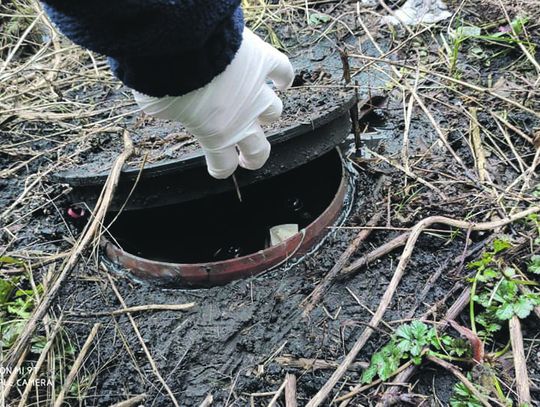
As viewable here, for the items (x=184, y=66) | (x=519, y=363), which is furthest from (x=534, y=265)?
(x=184, y=66)

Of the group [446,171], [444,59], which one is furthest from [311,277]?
[444,59]

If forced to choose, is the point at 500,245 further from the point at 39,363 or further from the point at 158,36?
the point at 39,363

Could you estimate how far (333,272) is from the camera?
1503 millimetres

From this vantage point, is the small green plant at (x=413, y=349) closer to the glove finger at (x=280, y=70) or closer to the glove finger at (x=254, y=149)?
the glove finger at (x=254, y=149)

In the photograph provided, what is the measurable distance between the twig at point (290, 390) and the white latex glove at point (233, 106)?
20.7 inches

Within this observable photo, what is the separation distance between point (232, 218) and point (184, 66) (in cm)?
102

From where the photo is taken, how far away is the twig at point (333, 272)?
57.4 inches

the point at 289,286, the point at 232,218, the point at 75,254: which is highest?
the point at 75,254

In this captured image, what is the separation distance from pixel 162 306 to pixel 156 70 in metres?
0.74

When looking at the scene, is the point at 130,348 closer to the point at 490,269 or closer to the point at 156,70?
the point at 156,70

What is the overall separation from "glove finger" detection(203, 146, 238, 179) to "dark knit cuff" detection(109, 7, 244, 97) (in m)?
0.26

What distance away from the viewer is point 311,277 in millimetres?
1531

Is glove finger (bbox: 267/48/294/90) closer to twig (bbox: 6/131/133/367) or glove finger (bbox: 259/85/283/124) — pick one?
glove finger (bbox: 259/85/283/124)

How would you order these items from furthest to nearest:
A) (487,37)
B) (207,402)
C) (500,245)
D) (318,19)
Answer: (318,19) < (487,37) < (500,245) < (207,402)
